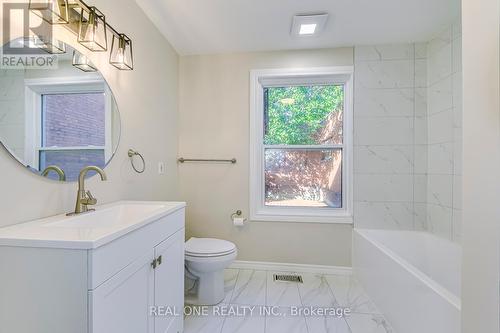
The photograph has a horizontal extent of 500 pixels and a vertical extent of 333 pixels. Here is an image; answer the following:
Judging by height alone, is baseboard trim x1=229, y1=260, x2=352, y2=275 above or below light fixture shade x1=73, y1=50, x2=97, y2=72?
below

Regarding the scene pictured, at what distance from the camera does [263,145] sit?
2584mm

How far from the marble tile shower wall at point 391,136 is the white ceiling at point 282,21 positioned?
8.4 inches

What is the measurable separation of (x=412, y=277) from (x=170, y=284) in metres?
1.47

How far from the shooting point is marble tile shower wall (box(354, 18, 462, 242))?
2.32 meters

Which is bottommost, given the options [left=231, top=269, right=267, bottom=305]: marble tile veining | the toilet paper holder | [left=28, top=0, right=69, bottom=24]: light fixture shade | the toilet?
[left=231, top=269, right=267, bottom=305]: marble tile veining

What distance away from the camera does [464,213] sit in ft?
2.82

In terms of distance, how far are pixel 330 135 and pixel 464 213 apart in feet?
5.75

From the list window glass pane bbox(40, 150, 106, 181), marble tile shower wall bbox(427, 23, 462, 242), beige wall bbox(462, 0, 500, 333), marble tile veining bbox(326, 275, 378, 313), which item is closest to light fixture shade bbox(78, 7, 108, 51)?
window glass pane bbox(40, 150, 106, 181)

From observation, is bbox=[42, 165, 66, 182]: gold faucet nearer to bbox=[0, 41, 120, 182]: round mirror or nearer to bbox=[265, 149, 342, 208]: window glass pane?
bbox=[0, 41, 120, 182]: round mirror

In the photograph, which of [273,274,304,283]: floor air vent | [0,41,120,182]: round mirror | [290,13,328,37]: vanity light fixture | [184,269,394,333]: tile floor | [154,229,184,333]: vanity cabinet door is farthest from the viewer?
[273,274,304,283]: floor air vent

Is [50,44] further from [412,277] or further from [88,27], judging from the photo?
[412,277]

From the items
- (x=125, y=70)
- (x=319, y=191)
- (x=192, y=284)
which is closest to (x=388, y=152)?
(x=319, y=191)

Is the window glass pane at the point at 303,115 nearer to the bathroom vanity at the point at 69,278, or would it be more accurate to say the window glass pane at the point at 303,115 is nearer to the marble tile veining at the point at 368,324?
the marble tile veining at the point at 368,324

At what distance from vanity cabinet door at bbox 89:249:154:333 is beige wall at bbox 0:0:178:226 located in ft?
1.71
